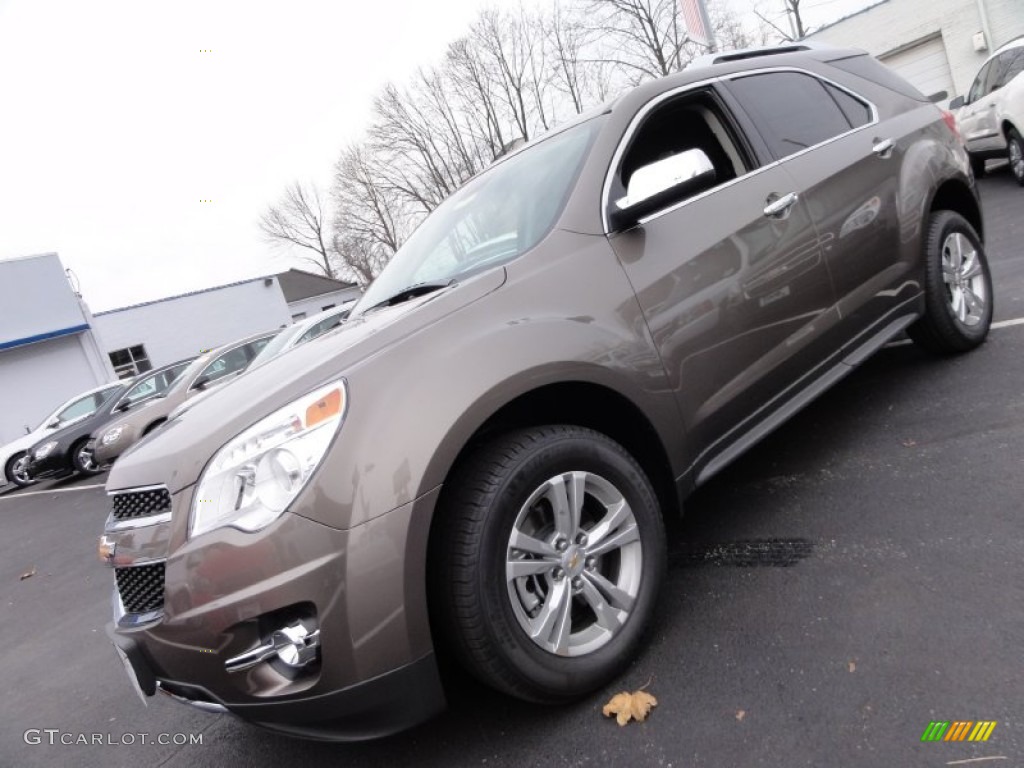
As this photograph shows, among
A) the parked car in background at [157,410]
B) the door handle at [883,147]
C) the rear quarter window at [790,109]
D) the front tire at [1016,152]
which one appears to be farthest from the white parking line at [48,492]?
the front tire at [1016,152]

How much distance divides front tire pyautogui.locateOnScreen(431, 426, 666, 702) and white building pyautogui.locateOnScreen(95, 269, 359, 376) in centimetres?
2737

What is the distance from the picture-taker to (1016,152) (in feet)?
29.5

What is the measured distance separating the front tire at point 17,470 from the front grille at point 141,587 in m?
13.8

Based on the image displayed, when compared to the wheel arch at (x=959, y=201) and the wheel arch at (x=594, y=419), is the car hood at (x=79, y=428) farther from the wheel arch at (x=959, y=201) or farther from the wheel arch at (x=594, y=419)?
the wheel arch at (x=959, y=201)

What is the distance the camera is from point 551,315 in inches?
85.3

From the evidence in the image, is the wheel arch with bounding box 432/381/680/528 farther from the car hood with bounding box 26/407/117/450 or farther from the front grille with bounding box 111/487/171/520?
the car hood with bounding box 26/407/117/450

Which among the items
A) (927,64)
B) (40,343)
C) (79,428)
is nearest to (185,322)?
(40,343)

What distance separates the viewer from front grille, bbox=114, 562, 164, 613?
73.9 inches

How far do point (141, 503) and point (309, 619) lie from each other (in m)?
0.72

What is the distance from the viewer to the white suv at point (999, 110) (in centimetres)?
849

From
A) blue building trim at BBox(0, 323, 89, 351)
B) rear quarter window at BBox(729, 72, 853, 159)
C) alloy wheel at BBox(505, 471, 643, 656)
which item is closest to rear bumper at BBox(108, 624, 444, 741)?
alloy wheel at BBox(505, 471, 643, 656)

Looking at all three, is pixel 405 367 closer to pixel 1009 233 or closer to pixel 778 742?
pixel 778 742

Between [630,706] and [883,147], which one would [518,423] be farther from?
[883,147]

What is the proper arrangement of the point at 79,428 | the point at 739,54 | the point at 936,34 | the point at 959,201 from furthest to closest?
the point at 936,34, the point at 79,428, the point at 959,201, the point at 739,54
